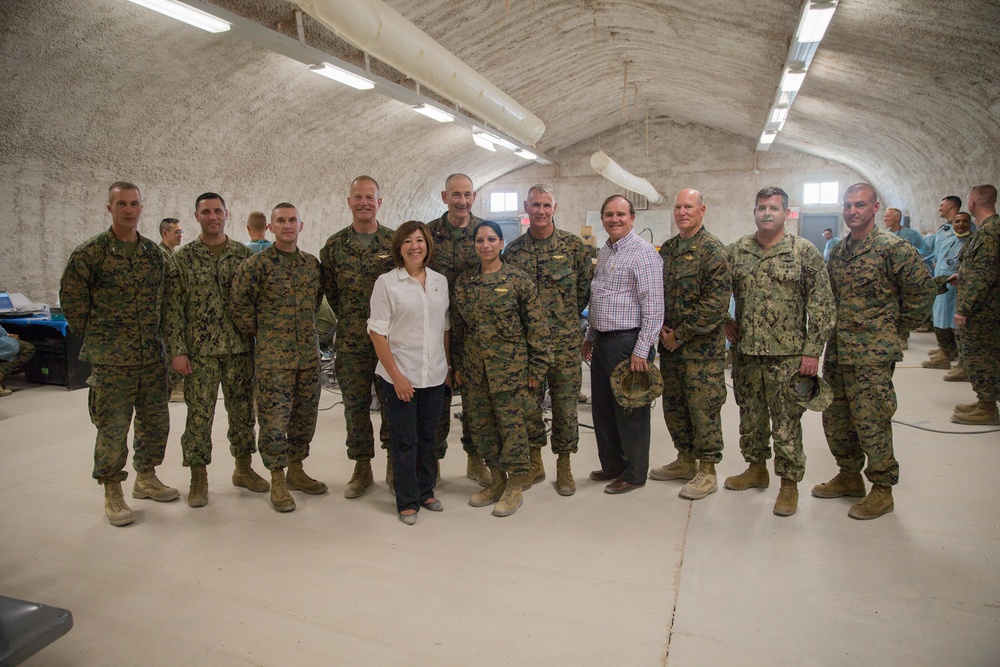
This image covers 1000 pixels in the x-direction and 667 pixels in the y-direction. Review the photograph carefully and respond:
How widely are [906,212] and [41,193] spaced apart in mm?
13796

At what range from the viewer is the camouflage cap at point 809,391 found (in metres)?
3.16

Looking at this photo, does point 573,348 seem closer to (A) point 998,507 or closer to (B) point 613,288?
(B) point 613,288

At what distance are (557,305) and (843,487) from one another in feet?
6.20

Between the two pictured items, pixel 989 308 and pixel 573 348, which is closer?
pixel 573 348

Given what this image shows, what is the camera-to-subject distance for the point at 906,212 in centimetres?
1188

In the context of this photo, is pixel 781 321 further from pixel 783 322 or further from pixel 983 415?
pixel 983 415

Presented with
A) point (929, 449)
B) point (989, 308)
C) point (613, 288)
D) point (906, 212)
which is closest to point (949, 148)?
point (906, 212)

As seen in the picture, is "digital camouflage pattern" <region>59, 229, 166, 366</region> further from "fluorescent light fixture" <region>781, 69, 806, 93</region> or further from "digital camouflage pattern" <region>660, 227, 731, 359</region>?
"fluorescent light fixture" <region>781, 69, 806, 93</region>

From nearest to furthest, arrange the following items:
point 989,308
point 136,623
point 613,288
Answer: point 136,623
point 613,288
point 989,308

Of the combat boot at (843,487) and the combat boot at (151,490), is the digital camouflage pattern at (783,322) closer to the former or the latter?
the combat boot at (843,487)

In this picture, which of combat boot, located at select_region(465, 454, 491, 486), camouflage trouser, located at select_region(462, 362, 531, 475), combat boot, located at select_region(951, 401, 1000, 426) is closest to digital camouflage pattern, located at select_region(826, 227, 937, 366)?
camouflage trouser, located at select_region(462, 362, 531, 475)

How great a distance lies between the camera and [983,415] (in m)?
4.89

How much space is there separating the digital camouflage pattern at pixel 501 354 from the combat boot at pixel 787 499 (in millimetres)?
1341

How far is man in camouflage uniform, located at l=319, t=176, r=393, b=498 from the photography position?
3.50 meters
